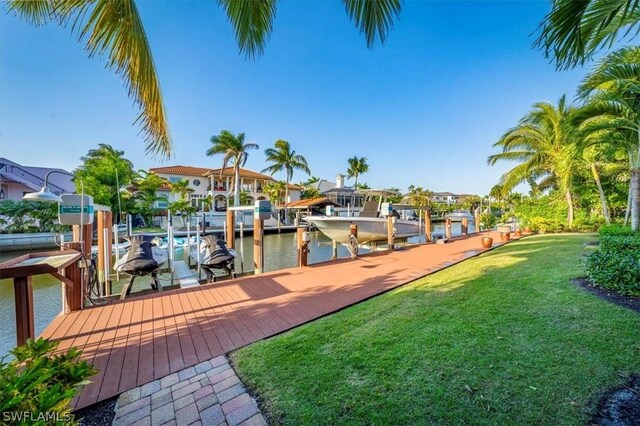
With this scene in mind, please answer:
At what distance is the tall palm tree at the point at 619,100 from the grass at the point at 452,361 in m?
4.36

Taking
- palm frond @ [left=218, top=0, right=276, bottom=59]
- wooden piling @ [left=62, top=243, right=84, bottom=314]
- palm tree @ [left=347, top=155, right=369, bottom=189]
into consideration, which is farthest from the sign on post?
palm tree @ [left=347, top=155, right=369, bottom=189]

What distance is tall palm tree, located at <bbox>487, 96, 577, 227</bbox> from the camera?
12.9 meters

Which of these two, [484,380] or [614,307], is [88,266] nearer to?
[484,380]

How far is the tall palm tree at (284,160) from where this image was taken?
93.0 feet

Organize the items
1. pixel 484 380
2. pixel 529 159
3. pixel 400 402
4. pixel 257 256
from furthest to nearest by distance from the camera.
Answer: pixel 529 159, pixel 257 256, pixel 484 380, pixel 400 402

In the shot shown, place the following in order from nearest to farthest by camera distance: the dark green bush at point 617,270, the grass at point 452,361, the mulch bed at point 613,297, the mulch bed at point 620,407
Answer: the mulch bed at point 620,407
the grass at point 452,361
the mulch bed at point 613,297
the dark green bush at point 617,270

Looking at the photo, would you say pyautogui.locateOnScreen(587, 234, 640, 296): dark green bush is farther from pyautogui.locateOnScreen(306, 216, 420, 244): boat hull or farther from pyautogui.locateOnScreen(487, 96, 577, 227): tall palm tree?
pyautogui.locateOnScreen(487, 96, 577, 227): tall palm tree

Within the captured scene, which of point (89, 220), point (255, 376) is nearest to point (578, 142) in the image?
point (255, 376)

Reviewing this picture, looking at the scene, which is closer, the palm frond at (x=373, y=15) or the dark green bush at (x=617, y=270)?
the palm frond at (x=373, y=15)

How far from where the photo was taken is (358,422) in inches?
69.8

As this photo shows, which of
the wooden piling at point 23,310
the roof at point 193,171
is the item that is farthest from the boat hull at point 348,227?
the roof at point 193,171

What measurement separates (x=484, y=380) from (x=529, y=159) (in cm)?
1661

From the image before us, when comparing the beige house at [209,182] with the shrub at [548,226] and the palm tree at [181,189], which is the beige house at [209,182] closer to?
the palm tree at [181,189]

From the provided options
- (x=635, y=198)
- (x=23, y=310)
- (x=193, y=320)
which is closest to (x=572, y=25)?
(x=193, y=320)
